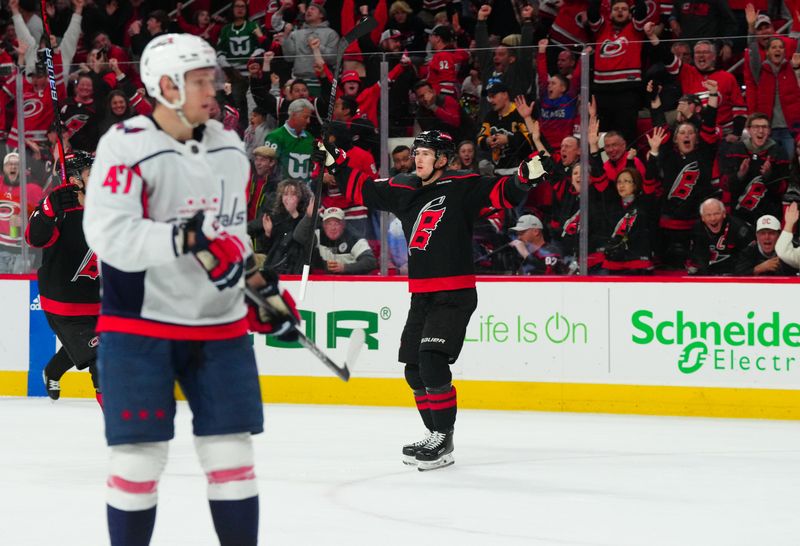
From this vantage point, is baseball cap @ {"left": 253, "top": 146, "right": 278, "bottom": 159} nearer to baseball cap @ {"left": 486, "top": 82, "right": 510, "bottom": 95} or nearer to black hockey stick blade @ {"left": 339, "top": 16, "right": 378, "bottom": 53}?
black hockey stick blade @ {"left": 339, "top": 16, "right": 378, "bottom": 53}

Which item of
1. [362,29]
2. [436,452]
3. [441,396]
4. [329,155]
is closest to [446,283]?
[441,396]

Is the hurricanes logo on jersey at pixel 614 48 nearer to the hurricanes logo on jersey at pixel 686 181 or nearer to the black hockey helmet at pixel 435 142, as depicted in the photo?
the hurricanes logo on jersey at pixel 686 181

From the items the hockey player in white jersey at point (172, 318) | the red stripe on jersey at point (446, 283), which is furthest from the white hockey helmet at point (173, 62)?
the red stripe on jersey at point (446, 283)

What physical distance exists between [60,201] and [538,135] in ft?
8.81

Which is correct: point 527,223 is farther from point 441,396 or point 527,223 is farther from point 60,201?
point 60,201

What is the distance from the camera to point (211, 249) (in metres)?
2.78

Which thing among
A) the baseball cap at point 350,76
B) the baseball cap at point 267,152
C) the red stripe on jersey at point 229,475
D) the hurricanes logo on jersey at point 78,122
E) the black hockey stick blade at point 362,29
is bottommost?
the red stripe on jersey at point 229,475

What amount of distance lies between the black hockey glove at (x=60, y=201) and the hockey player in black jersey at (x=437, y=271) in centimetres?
178

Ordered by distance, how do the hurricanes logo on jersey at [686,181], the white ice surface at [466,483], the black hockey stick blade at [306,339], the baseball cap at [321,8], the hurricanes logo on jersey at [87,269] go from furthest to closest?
1. the baseball cap at [321,8]
2. the hurricanes logo on jersey at [686,181]
3. the hurricanes logo on jersey at [87,269]
4. the white ice surface at [466,483]
5. the black hockey stick blade at [306,339]

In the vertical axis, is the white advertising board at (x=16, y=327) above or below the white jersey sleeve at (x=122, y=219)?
below

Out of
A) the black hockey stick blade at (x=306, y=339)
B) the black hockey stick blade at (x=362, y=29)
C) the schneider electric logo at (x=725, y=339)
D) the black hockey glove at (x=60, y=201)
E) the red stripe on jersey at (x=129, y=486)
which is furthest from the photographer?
→ the schneider electric logo at (x=725, y=339)

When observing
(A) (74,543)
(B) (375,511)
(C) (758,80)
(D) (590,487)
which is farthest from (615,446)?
(A) (74,543)

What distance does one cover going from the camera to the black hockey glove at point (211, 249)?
9.04ft

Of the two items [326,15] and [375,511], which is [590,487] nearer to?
[375,511]
